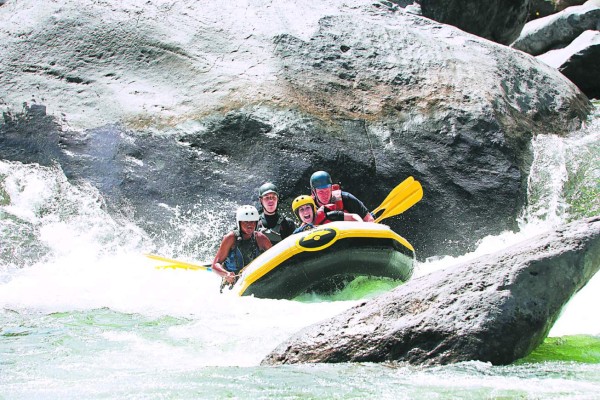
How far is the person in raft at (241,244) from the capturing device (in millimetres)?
7621

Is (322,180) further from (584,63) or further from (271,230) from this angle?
(584,63)

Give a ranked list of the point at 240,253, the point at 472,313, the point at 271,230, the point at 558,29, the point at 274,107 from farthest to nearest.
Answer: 1. the point at 558,29
2. the point at 274,107
3. the point at 271,230
4. the point at 240,253
5. the point at 472,313

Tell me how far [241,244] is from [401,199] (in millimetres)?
1905

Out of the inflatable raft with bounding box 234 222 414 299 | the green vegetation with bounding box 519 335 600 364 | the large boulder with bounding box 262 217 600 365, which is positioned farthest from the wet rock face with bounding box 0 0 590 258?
the large boulder with bounding box 262 217 600 365

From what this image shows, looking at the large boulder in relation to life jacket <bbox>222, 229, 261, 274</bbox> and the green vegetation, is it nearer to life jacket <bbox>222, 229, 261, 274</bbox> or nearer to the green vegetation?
the green vegetation

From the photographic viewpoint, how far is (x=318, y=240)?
6797mm

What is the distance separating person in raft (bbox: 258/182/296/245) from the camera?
8023 millimetres

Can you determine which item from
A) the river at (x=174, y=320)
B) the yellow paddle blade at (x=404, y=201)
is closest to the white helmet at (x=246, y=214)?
the river at (x=174, y=320)

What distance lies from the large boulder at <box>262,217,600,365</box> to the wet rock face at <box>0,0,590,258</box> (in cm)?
465

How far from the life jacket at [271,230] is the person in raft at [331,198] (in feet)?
1.50

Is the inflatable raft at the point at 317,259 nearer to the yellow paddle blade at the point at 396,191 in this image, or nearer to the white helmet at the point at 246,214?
the white helmet at the point at 246,214

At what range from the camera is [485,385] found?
143 inches

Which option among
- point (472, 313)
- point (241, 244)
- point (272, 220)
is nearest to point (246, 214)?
point (241, 244)

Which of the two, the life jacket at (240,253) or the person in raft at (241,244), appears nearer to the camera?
the person in raft at (241,244)
